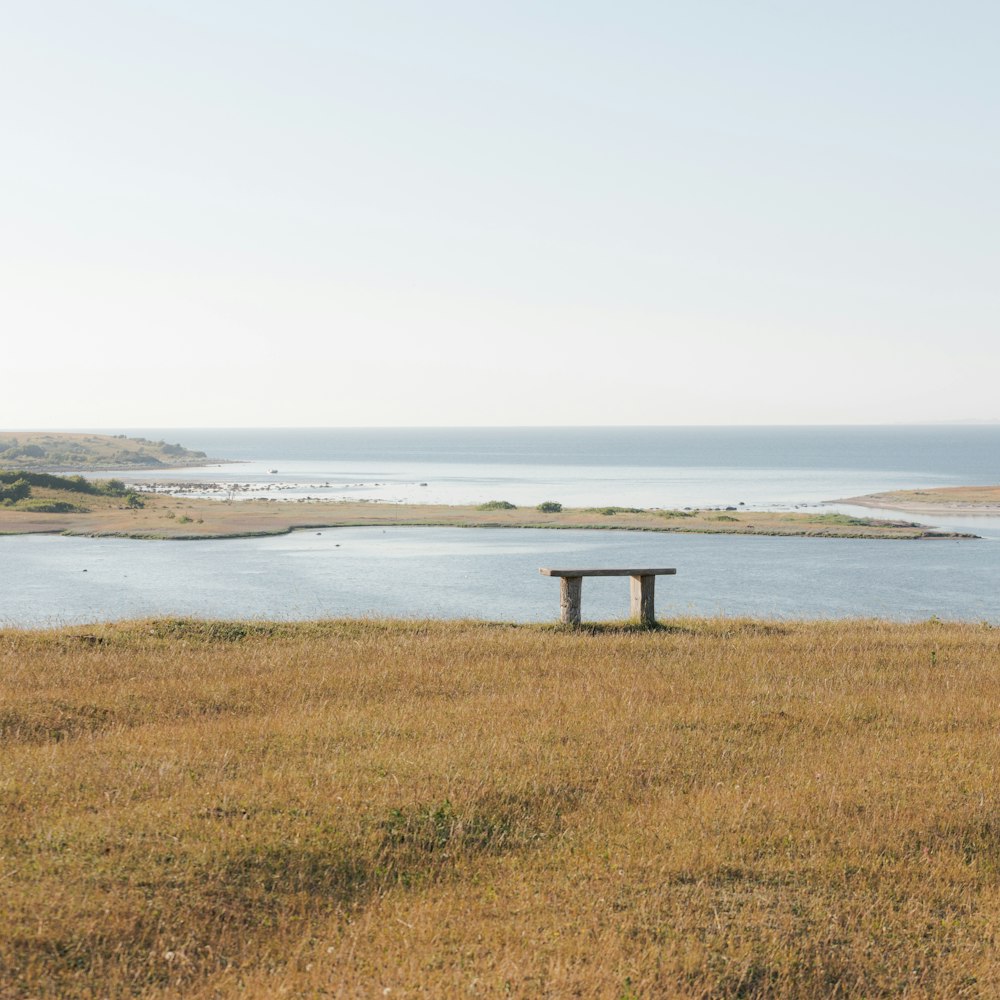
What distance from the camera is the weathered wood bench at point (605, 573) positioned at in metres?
23.0

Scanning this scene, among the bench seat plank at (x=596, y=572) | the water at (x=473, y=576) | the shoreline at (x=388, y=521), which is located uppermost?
the bench seat plank at (x=596, y=572)

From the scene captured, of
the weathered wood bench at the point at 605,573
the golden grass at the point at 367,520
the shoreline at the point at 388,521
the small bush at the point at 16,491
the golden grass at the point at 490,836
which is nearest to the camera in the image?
the golden grass at the point at 490,836

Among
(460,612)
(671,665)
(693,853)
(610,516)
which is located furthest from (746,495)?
(693,853)

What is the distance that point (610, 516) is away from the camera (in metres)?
107

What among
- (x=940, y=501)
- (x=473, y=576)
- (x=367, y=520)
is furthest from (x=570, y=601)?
(x=940, y=501)

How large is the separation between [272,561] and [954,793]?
67.3 m

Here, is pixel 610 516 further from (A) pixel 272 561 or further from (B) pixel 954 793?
(B) pixel 954 793

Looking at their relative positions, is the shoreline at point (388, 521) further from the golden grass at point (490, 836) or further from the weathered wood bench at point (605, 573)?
the golden grass at point (490, 836)

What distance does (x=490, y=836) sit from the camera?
392 inches

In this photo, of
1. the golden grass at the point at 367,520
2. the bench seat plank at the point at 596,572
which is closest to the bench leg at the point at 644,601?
the bench seat plank at the point at 596,572

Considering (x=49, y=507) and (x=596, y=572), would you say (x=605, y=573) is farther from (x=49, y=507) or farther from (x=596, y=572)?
(x=49, y=507)

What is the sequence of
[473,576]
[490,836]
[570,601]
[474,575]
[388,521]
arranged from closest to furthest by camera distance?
[490,836], [570,601], [473,576], [474,575], [388,521]

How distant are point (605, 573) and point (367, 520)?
81317 millimetres

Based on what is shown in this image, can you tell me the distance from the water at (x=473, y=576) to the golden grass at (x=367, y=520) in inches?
151
